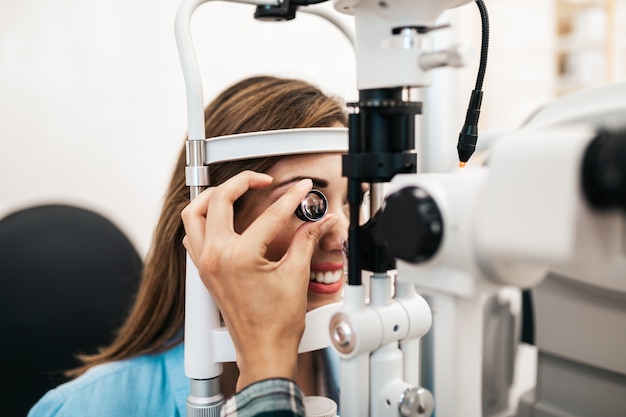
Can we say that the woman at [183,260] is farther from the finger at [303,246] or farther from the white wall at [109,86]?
the white wall at [109,86]

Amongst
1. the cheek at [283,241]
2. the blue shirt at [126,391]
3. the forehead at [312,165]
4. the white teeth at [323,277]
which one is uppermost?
the forehead at [312,165]

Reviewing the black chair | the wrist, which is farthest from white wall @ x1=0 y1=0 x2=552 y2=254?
the wrist

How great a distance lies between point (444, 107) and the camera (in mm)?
1698

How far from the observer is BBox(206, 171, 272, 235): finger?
56cm


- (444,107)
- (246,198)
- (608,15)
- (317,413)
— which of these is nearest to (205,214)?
(246,198)

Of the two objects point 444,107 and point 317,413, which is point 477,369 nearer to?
point 317,413

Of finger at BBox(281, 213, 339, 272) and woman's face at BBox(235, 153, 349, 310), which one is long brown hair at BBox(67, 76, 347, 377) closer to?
woman's face at BBox(235, 153, 349, 310)

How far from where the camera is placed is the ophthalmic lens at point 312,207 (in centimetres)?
64

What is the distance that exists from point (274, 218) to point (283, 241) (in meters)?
0.15

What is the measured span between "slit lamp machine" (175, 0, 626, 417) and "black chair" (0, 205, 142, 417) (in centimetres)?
68

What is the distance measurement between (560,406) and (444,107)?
115 cm

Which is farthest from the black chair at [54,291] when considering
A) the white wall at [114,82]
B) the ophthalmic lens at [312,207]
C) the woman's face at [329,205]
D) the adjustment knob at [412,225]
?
the adjustment knob at [412,225]

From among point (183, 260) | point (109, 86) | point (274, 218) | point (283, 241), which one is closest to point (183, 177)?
point (183, 260)

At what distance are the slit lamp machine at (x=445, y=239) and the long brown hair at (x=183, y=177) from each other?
13 cm
